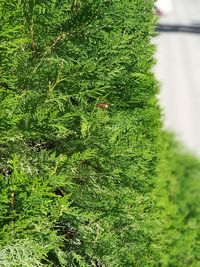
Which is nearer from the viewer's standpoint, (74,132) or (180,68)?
(74,132)

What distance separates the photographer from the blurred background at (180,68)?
12.6 m

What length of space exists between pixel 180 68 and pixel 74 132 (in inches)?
436

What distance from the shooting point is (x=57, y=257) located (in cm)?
432

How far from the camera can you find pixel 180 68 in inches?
582

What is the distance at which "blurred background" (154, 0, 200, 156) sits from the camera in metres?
12.6

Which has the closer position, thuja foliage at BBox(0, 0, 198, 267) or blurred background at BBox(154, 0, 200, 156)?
thuja foliage at BBox(0, 0, 198, 267)

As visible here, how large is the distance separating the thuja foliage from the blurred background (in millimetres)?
5954

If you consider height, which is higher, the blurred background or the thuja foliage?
the blurred background

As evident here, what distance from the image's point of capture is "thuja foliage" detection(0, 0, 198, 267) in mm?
3396

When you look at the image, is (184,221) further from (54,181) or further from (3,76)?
(3,76)

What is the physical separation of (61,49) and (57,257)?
6.51ft

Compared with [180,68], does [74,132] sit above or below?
below

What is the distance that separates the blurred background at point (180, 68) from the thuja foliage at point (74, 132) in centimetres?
595

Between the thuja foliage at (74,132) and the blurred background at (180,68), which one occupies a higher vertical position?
the blurred background at (180,68)
